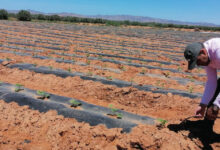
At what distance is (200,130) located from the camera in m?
2.54

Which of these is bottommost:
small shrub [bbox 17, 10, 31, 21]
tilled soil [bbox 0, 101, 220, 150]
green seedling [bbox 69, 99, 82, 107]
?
tilled soil [bbox 0, 101, 220, 150]

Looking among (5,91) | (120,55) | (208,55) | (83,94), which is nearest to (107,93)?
(83,94)

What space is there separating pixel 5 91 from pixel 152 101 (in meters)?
3.00

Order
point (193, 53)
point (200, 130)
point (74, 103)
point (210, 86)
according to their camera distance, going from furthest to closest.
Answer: point (74, 103), point (200, 130), point (210, 86), point (193, 53)

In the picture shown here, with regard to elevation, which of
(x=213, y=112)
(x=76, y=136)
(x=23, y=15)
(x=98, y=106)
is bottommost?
(x=76, y=136)

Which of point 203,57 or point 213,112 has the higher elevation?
point 203,57

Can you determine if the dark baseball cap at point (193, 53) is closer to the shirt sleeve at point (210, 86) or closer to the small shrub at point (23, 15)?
the shirt sleeve at point (210, 86)

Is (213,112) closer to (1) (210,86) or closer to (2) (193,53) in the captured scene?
(1) (210,86)

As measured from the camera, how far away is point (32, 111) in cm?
289

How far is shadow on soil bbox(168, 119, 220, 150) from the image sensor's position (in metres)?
2.39

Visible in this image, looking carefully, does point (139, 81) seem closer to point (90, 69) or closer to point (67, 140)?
point (90, 69)

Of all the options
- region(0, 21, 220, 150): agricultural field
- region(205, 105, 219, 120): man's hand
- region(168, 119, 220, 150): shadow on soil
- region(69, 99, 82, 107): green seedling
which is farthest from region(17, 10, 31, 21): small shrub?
region(205, 105, 219, 120): man's hand

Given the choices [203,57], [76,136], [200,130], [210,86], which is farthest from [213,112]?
[76,136]

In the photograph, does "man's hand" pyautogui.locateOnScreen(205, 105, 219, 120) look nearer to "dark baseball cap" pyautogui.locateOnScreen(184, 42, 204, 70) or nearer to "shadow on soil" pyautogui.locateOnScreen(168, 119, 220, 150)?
"shadow on soil" pyautogui.locateOnScreen(168, 119, 220, 150)
